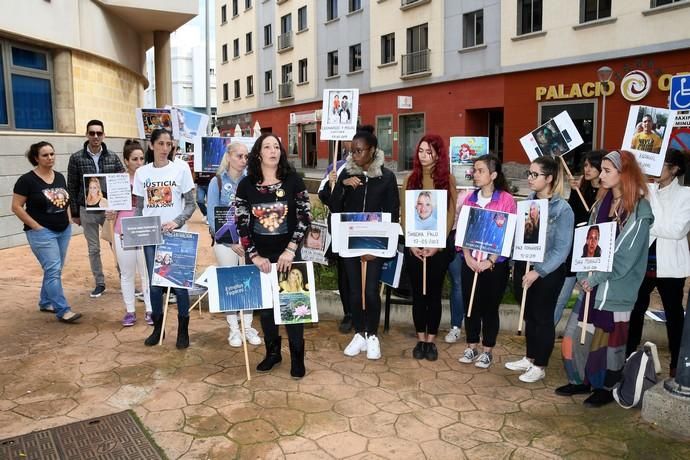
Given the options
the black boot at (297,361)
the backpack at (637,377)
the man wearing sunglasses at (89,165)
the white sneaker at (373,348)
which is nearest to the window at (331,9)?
the man wearing sunglasses at (89,165)

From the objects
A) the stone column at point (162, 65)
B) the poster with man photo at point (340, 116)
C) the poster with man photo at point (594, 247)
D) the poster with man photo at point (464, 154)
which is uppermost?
the stone column at point (162, 65)

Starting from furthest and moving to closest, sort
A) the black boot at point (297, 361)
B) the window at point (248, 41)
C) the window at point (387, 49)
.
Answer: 1. the window at point (248, 41)
2. the window at point (387, 49)
3. the black boot at point (297, 361)

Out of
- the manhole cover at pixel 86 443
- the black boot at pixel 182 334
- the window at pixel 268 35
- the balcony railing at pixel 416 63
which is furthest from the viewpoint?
the window at pixel 268 35

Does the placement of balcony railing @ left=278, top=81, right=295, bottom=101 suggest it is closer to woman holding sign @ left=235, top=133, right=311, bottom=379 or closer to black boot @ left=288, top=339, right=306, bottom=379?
woman holding sign @ left=235, top=133, right=311, bottom=379

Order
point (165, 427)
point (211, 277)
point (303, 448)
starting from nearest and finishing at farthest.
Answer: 1. point (303, 448)
2. point (165, 427)
3. point (211, 277)

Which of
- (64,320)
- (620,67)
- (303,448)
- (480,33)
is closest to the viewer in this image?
(303,448)

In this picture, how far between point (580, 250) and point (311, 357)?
2470 millimetres

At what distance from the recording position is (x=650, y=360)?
4.04 m

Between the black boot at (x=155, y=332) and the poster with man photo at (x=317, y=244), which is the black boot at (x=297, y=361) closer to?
the black boot at (x=155, y=332)

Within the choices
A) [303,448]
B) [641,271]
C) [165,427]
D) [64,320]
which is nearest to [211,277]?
[165,427]

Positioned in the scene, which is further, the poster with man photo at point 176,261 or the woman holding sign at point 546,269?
the poster with man photo at point 176,261

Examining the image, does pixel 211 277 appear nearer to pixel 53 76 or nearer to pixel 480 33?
pixel 53 76

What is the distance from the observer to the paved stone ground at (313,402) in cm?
359

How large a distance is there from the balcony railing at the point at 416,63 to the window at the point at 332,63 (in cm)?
654
